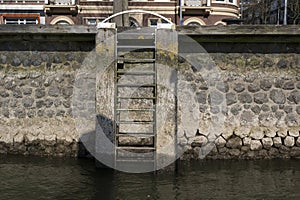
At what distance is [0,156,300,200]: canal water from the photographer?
672 cm

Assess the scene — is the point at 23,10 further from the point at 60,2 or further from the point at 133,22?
the point at 133,22

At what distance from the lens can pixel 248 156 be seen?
8.67 meters

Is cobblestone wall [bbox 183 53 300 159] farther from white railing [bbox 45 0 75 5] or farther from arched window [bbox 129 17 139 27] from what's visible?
white railing [bbox 45 0 75 5]

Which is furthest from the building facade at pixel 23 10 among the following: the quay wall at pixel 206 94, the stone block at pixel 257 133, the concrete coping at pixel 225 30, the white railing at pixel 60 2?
the stone block at pixel 257 133

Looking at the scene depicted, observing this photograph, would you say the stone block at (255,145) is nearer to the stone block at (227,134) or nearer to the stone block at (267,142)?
the stone block at (267,142)

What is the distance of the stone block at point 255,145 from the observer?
864 centimetres

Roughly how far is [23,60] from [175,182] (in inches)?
163

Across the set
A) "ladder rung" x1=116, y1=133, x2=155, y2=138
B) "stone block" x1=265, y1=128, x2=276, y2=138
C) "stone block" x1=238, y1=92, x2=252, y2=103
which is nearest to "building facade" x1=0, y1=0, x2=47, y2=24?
"ladder rung" x1=116, y1=133, x2=155, y2=138

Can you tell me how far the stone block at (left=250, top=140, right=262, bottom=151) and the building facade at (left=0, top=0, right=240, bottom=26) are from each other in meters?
25.1

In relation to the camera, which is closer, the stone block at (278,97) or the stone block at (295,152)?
the stone block at (295,152)

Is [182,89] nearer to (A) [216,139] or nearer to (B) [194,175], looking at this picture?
(A) [216,139]

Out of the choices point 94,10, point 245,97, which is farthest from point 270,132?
point 94,10

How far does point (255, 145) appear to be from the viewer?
8641mm

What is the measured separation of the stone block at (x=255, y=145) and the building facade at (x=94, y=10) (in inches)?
988
